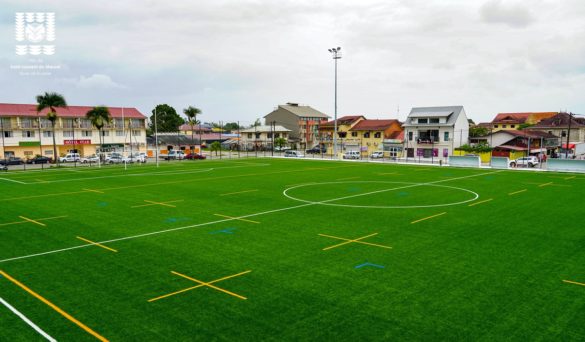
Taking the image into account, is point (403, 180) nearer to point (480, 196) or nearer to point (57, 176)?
point (480, 196)


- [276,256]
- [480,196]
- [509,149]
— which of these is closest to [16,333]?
[276,256]

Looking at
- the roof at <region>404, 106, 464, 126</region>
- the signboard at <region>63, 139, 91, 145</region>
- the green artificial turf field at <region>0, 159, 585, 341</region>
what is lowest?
the green artificial turf field at <region>0, 159, 585, 341</region>

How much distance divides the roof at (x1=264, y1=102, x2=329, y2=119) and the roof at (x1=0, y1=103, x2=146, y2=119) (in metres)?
51.8

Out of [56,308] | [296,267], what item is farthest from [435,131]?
[56,308]

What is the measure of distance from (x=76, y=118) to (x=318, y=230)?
8239 centimetres

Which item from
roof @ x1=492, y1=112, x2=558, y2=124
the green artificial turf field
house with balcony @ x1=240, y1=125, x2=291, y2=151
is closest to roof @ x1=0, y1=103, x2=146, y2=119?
house with balcony @ x1=240, y1=125, x2=291, y2=151

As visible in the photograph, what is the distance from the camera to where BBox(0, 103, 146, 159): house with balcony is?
3201 inches

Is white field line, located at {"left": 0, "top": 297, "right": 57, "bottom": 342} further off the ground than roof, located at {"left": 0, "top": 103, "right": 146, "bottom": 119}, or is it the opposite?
roof, located at {"left": 0, "top": 103, "right": 146, "bottom": 119}

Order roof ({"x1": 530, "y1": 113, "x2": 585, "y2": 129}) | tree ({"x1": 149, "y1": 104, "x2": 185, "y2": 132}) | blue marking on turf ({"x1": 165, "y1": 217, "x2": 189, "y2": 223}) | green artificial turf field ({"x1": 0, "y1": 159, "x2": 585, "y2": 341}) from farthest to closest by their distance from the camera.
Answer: tree ({"x1": 149, "y1": 104, "x2": 185, "y2": 132}) < roof ({"x1": 530, "y1": 113, "x2": 585, "y2": 129}) < blue marking on turf ({"x1": 165, "y1": 217, "x2": 189, "y2": 223}) < green artificial turf field ({"x1": 0, "y1": 159, "x2": 585, "y2": 341})

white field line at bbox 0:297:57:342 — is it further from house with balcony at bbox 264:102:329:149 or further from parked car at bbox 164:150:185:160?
house with balcony at bbox 264:102:329:149

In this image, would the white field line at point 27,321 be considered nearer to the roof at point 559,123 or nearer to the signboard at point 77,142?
the signboard at point 77,142

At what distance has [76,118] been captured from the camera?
8894cm

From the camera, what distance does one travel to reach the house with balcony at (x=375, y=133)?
9981 cm

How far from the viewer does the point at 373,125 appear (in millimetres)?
103500
